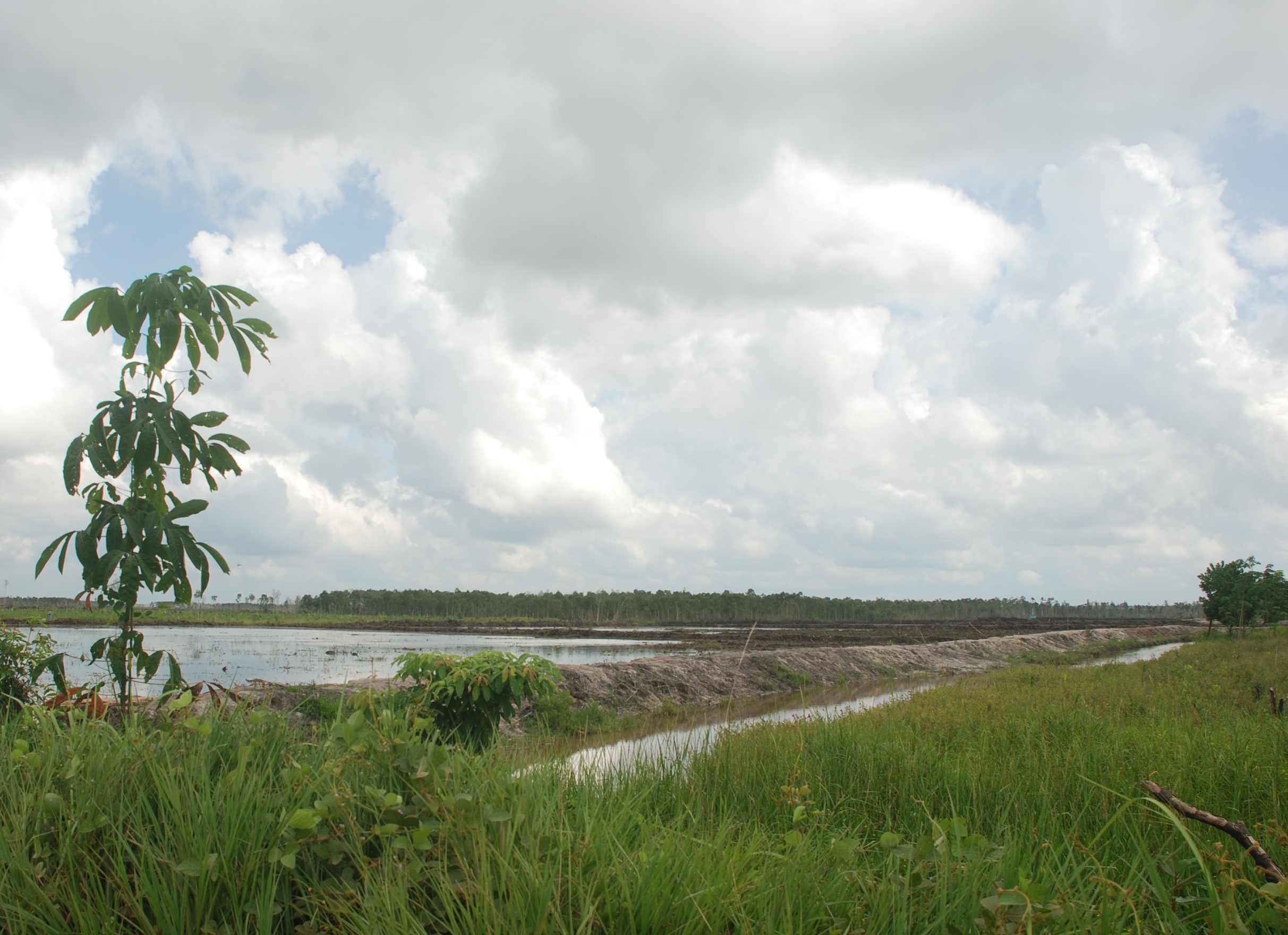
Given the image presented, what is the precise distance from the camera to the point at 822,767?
528cm

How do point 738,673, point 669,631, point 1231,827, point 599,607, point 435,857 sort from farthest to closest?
point 599,607 → point 669,631 → point 738,673 → point 435,857 → point 1231,827

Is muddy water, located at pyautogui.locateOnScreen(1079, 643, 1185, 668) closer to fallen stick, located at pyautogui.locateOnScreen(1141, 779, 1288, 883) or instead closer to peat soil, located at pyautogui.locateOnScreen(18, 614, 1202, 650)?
peat soil, located at pyautogui.locateOnScreen(18, 614, 1202, 650)

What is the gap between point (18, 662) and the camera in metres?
5.56

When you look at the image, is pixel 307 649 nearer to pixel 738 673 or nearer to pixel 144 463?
pixel 738 673

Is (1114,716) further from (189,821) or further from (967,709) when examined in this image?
(189,821)

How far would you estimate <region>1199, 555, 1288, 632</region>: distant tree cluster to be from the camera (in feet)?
127

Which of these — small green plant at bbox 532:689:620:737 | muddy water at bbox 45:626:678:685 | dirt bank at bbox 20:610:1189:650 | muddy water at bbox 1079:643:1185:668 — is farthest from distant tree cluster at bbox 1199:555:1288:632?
small green plant at bbox 532:689:620:737

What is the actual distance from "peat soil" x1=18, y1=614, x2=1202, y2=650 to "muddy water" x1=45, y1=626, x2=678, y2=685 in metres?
3.35

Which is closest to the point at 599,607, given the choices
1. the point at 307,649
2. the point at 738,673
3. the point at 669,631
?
the point at 669,631

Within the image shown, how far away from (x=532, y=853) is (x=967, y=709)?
24.5ft

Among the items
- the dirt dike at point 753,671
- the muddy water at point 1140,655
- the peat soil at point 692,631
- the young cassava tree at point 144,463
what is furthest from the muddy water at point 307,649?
the muddy water at point 1140,655

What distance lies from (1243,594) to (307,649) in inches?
1772

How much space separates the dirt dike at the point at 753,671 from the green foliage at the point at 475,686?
6.41 ft

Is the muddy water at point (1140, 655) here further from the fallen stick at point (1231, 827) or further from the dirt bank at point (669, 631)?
the fallen stick at point (1231, 827)
